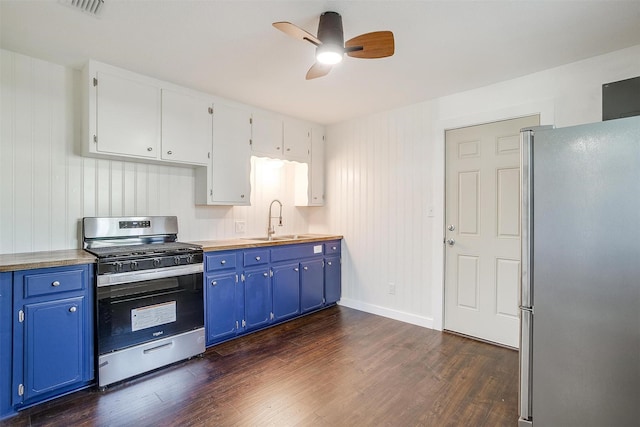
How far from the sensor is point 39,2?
176 centimetres

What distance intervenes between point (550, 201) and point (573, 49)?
146 centimetres

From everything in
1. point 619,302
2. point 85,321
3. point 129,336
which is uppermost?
point 619,302

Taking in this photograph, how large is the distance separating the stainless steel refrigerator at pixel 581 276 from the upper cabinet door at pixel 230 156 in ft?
8.35

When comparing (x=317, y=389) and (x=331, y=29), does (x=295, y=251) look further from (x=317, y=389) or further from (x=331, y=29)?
(x=331, y=29)

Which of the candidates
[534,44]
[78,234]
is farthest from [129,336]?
[534,44]

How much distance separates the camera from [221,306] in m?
2.85

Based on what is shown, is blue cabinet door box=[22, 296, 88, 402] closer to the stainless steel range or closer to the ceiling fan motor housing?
the stainless steel range

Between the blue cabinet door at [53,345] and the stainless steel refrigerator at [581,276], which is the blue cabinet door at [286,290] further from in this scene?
the stainless steel refrigerator at [581,276]

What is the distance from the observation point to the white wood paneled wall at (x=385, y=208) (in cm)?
337

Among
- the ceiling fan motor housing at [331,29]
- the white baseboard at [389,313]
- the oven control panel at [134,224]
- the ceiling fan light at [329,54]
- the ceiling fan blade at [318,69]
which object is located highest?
the ceiling fan motor housing at [331,29]

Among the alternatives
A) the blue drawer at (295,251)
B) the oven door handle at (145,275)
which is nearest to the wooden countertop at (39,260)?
the oven door handle at (145,275)

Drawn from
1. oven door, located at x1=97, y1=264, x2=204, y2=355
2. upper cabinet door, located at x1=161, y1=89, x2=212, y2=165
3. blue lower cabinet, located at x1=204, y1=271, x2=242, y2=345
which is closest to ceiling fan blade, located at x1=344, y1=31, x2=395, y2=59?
upper cabinet door, located at x1=161, y1=89, x2=212, y2=165

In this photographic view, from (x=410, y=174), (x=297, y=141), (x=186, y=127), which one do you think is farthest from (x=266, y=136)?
(x=410, y=174)

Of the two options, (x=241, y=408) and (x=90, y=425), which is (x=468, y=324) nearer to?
(x=241, y=408)
